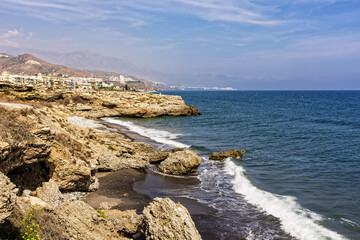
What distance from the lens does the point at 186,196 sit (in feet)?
62.3

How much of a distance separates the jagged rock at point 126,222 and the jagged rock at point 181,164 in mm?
10935

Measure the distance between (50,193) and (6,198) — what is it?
21.0 feet

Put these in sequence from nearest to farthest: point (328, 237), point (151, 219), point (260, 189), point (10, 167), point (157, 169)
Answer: point (10, 167)
point (151, 219)
point (328, 237)
point (260, 189)
point (157, 169)

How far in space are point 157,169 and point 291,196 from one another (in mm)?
11805

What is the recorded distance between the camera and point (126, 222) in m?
12.8

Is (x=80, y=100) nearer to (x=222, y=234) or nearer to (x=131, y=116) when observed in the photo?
(x=131, y=116)

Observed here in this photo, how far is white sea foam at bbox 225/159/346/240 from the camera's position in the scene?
47.3 ft

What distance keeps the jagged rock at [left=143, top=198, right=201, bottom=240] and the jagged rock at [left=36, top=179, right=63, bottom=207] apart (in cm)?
539

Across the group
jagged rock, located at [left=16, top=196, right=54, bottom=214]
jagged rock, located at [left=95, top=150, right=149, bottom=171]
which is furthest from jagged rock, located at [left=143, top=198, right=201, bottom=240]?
jagged rock, located at [left=95, top=150, right=149, bottom=171]

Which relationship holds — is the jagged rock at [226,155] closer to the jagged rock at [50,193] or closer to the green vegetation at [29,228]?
the jagged rock at [50,193]

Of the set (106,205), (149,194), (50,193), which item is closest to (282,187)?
(149,194)

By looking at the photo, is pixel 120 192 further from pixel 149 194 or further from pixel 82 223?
pixel 82 223

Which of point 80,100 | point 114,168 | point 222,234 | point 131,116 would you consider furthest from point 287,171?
point 80,100

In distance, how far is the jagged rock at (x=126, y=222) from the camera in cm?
1257
